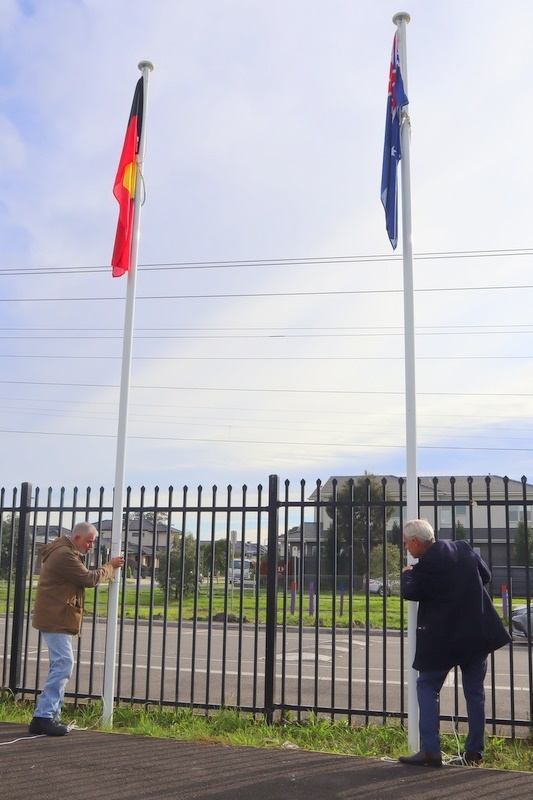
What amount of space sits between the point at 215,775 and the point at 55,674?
→ 1758mm

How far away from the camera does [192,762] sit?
552cm

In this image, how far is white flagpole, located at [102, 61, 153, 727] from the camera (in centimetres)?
674

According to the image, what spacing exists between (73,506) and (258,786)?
145 inches

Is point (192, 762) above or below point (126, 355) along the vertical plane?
below

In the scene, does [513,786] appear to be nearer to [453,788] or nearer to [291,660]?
[453,788]

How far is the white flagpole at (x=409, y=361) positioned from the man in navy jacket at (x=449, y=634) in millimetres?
348

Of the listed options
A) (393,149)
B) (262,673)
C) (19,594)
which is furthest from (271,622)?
(262,673)

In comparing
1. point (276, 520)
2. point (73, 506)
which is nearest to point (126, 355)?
point (73, 506)

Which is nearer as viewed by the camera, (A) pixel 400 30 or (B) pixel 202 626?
(A) pixel 400 30

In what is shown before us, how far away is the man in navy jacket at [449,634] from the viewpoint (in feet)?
17.6

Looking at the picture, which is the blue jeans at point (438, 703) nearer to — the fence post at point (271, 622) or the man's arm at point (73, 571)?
the fence post at point (271, 622)

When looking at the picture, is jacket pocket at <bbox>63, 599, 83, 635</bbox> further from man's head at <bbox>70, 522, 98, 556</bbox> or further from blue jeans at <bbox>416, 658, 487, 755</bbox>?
blue jeans at <bbox>416, 658, 487, 755</bbox>

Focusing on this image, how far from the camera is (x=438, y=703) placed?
213 inches

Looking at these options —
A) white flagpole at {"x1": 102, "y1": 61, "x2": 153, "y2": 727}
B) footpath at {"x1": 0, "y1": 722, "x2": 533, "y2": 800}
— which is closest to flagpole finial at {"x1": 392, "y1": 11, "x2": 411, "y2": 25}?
white flagpole at {"x1": 102, "y1": 61, "x2": 153, "y2": 727}
